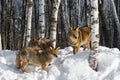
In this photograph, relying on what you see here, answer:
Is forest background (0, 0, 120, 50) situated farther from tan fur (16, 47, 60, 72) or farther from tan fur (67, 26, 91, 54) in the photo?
tan fur (16, 47, 60, 72)

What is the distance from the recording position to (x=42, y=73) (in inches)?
387

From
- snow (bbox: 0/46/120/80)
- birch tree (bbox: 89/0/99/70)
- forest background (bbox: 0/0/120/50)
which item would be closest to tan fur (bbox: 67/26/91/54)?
snow (bbox: 0/46/120/80)

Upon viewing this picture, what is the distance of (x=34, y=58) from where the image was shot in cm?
1031

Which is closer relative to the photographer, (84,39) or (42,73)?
(42,73)

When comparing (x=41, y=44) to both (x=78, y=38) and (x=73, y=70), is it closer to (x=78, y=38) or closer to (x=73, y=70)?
(x=78, y=38)

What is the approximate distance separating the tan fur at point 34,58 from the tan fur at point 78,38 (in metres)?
1.59

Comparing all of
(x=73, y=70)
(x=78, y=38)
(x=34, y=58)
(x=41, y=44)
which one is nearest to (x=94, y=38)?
(x=73, y=70)

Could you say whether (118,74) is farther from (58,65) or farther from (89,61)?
(58,65)

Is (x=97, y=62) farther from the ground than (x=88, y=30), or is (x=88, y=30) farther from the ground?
(x=88, y=30)

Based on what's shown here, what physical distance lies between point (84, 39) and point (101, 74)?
9.97ft

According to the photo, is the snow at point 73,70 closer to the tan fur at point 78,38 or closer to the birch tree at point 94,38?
the birch tree at point 94,38

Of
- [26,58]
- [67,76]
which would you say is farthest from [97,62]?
[26,58]

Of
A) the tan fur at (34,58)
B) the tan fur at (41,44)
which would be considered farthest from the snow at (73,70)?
the tan fur at (41,44)

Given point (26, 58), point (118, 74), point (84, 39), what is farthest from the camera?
point (84, 39)
